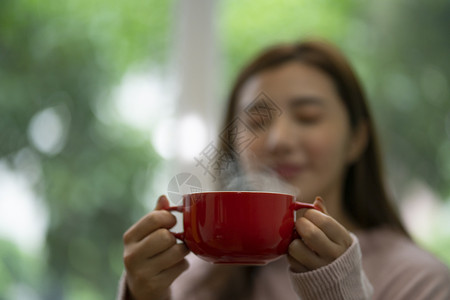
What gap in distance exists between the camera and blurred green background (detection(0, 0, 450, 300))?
163 cm

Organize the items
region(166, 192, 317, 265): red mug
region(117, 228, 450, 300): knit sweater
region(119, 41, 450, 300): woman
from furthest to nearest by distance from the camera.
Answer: region(117, 228, 450, 300): knit sweater → region(119, 41, 450, 300): woman → region(166, 192, 317, 265): red mug

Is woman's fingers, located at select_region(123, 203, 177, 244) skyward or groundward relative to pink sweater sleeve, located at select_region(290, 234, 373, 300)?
skyward

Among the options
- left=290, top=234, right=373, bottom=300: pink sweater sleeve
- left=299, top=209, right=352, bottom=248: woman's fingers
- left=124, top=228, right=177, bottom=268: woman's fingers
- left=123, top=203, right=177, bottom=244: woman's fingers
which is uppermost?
left=123, top=203, right=177, bottom=244: woman's fingers

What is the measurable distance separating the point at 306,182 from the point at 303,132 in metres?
0.12

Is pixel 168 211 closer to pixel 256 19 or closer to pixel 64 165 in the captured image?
pixel 64 165

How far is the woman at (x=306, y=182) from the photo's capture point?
2.35 feet

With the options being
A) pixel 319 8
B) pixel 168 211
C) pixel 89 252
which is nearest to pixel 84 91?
pixel 89 252

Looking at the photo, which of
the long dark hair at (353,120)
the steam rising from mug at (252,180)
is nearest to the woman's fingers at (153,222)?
the steam rising from mug at (252,180)

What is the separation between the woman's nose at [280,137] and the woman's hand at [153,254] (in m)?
0.41

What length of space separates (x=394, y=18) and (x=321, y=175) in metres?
1.02

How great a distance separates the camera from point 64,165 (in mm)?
1688

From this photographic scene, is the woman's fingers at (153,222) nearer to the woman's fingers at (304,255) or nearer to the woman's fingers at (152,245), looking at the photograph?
the woman's fingers at (152,245)

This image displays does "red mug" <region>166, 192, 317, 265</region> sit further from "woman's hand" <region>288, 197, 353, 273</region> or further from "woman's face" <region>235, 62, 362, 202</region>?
"woman's face" <region>235, 62, 362, 202</region>

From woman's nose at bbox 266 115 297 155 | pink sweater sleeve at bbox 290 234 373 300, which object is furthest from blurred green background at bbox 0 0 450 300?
pink sweater sleeve at bbox 290 234 373 300
